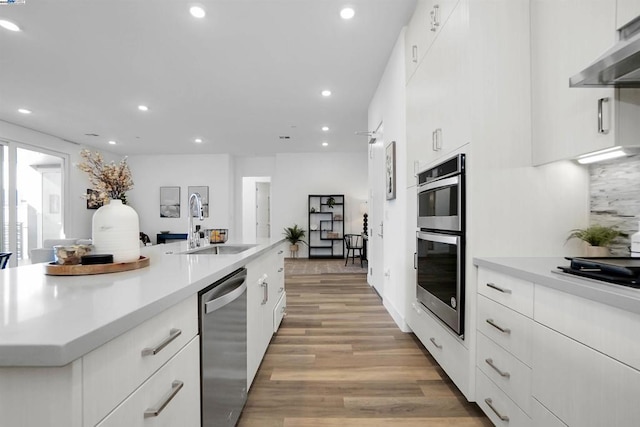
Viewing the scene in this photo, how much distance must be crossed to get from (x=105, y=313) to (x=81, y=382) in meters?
0.15

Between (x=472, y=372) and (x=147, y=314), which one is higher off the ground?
(x=147, y=314)

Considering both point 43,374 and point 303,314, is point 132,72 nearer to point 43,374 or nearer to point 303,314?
point 303,314

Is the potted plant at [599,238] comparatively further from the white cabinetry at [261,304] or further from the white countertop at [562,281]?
the white cabinetry at [261,304]

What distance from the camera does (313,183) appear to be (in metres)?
8.75

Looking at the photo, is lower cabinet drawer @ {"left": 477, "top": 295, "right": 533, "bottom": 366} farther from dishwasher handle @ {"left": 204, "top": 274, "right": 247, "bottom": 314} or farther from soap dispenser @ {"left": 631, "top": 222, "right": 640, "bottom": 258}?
dishwasher handle @ {"left": 204, "top": 274, "right": 247, "bottom": 314}

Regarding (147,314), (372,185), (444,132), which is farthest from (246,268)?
(372,185)

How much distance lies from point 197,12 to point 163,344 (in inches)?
116

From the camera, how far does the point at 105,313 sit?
68 cm

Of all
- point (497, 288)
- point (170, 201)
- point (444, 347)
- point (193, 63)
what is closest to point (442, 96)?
point (497, 288)

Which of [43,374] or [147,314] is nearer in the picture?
[43,374]

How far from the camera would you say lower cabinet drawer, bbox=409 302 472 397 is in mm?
1705

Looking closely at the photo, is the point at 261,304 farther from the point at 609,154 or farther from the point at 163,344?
the point at 609,154

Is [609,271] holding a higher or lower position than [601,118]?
lower

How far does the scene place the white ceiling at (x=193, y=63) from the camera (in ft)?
9.11
